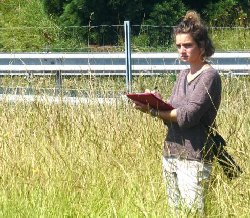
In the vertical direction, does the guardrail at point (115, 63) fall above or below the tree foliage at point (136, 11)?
below

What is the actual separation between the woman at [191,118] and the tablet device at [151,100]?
30mm

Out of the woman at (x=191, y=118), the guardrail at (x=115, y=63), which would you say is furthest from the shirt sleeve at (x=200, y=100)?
the guardrail at (x=115, y=63)

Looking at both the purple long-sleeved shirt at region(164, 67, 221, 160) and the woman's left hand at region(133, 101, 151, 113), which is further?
the woman's left hand at region(133, 101, 151, 113)

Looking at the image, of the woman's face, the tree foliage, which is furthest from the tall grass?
A: the tree foliage

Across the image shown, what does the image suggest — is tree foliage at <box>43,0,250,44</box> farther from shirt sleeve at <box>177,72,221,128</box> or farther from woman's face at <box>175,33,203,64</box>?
shirt sleeve at <box>177,72,221,128</box>

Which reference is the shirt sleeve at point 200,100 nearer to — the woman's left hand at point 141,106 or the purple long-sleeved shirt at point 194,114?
the purple long-sleeved shirt at point 194,114

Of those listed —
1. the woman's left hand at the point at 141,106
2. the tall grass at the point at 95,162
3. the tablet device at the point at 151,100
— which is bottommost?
the tall grass at the point at 95,162

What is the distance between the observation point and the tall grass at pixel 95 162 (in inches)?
218

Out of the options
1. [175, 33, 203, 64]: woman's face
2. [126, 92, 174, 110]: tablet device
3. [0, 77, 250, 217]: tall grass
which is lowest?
[0, 77, 250, 217]: tall grass

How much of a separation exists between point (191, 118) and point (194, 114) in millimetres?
30

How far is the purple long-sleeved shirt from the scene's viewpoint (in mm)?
5281

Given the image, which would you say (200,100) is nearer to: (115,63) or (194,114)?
(194,114)

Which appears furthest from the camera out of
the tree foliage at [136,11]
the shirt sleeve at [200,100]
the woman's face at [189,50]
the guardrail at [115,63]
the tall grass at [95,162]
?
the tree foliage at [136,11]

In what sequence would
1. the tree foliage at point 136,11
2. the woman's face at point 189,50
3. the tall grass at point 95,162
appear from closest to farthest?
the woman's face at point 189,50
the tall grass at point 95,162
the tree foliage at point 136,11
